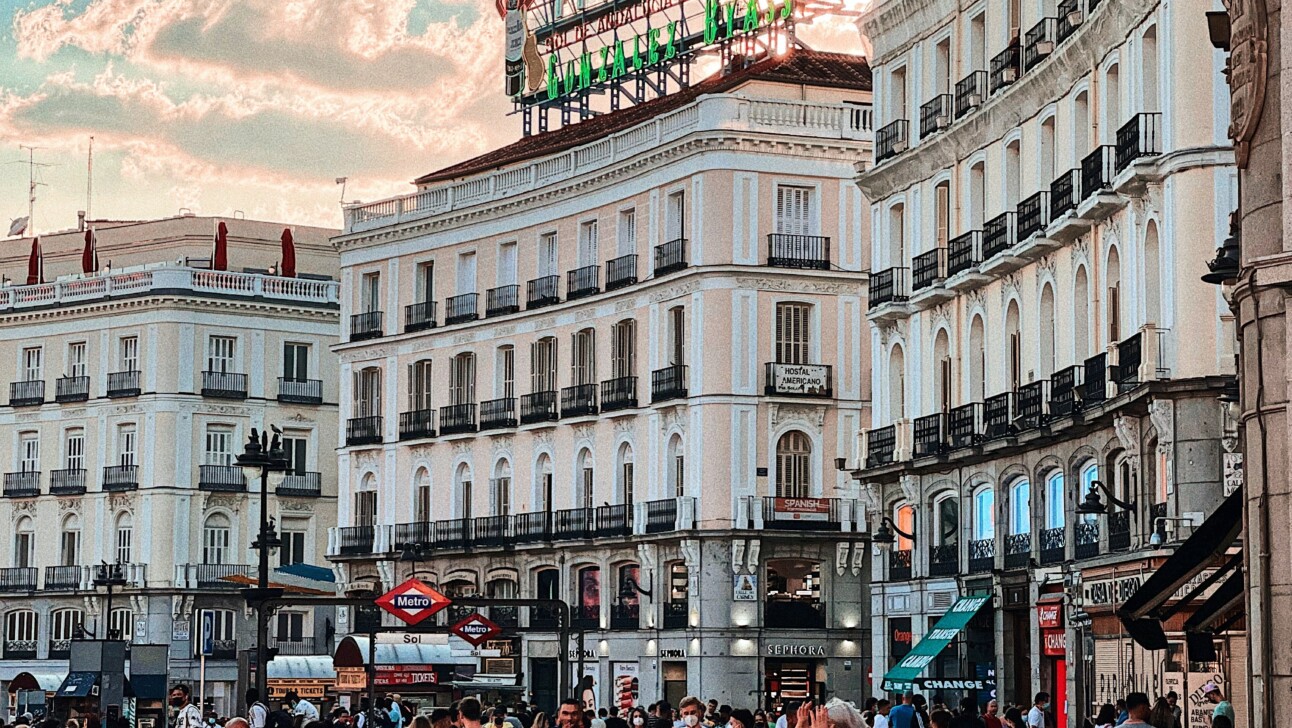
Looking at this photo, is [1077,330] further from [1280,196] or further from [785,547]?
[1280,196]

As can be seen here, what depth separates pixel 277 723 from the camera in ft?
119

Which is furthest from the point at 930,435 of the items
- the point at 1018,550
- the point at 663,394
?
the point at 663,394

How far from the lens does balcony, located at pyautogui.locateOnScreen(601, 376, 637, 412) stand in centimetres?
6975

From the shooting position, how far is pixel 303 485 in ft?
299

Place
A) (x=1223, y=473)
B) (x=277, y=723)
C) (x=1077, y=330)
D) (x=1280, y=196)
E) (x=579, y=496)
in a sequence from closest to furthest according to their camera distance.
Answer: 1. (x=1280, y=196)
2. (x=277, y=723)
3. (x=1223, y=473)
4. (x=1077, y=330)
5. (x=579, y=496)

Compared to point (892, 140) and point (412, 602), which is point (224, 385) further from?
point (412, 602)

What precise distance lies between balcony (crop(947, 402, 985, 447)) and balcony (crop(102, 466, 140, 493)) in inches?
1708

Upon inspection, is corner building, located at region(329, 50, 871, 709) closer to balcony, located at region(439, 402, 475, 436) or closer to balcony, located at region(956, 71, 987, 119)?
balcony, located at region(439, 402, 475, 436)

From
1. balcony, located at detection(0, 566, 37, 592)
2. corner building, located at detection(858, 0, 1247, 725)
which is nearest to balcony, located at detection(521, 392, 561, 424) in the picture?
corner building, located at detection(858, 0, 1247, 725)

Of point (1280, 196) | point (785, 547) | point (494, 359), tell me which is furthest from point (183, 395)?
point (1280, 196)

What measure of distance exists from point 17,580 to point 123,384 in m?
8.30

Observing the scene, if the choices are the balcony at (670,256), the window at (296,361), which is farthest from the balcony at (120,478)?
the balcony at (670,256)

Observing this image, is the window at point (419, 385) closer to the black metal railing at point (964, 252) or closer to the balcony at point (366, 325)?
the balcony at point (366, 325)

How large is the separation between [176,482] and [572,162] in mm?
23329
